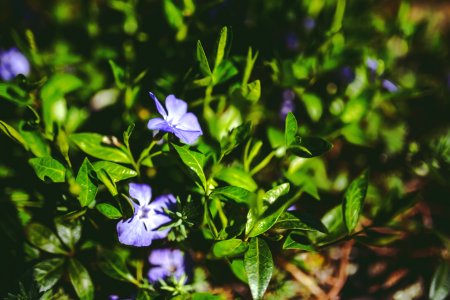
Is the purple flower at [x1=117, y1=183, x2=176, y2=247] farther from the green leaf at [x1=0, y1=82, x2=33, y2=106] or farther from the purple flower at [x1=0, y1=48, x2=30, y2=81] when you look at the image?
the purple flower at [x1=0, y1=48, x2=30, y2=81]

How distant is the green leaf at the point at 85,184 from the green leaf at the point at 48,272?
26 cm

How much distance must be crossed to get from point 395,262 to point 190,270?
74 centimetres

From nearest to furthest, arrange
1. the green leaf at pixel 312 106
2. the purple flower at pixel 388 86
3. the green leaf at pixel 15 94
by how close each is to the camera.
Answer: the green leaf at pixel 15 94 < the green leaf at pixel 312 106 < the purple flower at pixel 388 86

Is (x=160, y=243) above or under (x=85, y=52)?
under

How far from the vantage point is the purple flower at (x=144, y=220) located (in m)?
0.95

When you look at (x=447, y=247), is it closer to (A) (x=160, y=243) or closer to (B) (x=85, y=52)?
(A) (x=160, y=243)

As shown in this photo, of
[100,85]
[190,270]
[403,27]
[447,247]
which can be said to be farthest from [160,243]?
[403,27]

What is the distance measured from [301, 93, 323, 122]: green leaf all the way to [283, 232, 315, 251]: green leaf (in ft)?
1.55

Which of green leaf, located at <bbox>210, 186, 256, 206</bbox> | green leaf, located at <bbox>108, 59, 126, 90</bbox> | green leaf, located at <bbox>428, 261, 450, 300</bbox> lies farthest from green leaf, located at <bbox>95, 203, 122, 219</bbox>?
green leaf, located at <bbox>428, 261, 450, 300</bbox>

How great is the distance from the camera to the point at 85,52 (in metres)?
1.51

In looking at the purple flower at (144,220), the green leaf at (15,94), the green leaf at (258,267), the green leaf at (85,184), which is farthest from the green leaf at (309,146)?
the green leaf at (15,94)

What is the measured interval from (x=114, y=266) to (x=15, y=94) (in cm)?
59

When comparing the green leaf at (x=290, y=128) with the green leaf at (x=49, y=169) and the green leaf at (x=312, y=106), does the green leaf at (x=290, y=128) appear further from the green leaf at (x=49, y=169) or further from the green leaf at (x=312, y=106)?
the green leaf at (x=49, y=169)

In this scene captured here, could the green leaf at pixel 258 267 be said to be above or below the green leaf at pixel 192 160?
below
